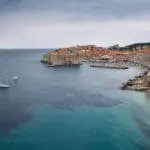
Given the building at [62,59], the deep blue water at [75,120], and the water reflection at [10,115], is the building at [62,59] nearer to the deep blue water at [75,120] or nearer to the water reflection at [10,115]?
the deep blue water at [75,120]

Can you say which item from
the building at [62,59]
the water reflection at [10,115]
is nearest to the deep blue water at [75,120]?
the water reflection at [10,115]

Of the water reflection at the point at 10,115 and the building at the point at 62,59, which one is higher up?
the water reflection at the point at 10,115

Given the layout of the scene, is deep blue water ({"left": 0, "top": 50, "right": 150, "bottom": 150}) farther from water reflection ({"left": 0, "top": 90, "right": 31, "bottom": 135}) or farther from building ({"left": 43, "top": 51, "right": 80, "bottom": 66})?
building ({"left": 43, "top": 51, "right": 80, "bottom": 66})

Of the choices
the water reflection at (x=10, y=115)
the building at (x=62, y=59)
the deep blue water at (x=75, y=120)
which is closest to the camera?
the deep blue water at (x=75, y=120)

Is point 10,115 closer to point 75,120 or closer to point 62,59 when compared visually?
point 75,120

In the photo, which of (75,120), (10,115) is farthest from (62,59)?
(75,120)

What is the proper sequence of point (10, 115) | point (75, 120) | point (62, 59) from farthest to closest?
point (62, 59) < point (10, 115) < point (75, 120)

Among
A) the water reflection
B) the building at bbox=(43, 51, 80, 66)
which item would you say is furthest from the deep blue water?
the building at bbox=(43, 51, 80, 66)

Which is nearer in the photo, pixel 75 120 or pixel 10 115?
pixel 75 120

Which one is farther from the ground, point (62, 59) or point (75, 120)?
point (75, 120)

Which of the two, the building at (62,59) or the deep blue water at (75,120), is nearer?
the deep blue water at (75,120)

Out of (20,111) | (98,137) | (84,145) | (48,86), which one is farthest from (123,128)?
(48,86)

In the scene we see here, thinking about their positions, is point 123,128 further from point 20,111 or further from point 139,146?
point 20,111
